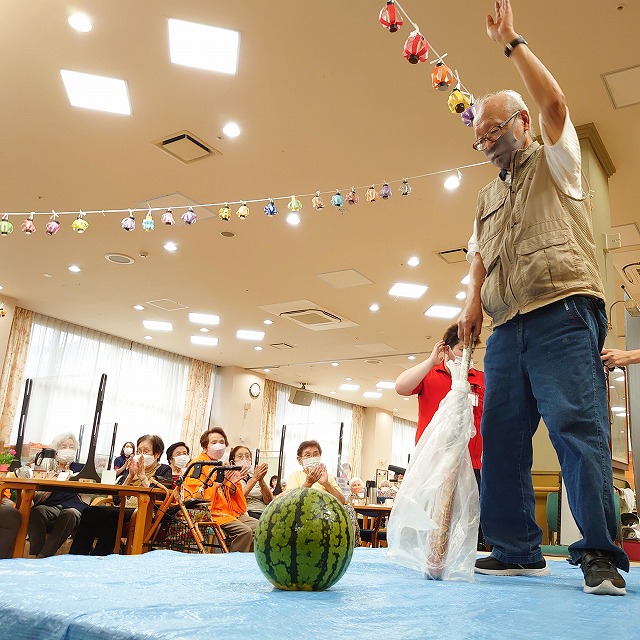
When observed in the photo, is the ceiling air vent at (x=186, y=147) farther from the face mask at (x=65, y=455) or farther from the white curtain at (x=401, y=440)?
the white curtain at (x=401, y=440)

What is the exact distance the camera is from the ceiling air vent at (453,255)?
6.52 metres

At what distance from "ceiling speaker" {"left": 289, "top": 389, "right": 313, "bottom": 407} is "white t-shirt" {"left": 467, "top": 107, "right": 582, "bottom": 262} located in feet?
43.2

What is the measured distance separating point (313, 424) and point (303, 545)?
14463mm

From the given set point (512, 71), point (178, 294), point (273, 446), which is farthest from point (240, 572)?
point (273, 446)

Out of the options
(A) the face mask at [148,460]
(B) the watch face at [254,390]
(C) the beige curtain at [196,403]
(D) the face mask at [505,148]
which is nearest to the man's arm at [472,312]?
(D) the face mask at [505,148]

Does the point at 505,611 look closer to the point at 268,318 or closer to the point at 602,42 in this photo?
the point at 602,42

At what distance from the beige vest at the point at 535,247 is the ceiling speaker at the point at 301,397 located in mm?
12978

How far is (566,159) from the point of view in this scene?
4.94 feet

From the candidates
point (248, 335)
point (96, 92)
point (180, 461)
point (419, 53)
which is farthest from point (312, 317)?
point (419, 53)

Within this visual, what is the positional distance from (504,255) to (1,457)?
484cm

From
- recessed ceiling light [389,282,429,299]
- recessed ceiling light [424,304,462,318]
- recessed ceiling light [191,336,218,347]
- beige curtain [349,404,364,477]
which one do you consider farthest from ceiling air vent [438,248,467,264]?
beige curtain [349,404,364,477]

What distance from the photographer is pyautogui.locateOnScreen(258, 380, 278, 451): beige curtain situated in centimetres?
1387

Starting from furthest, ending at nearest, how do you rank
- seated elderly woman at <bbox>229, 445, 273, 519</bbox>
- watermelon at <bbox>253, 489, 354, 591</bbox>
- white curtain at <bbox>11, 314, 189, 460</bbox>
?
white curtain at <bbox>11, 314, 189, 460</bbox>, seated elderly woman at <bbox>229, 445, 273, 519</bbox>, watermelon at <bbox>253, 489, 354, 591</bbox>

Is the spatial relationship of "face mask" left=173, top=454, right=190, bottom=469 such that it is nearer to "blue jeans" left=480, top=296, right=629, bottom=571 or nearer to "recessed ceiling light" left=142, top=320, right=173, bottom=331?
"blue jeans" left=480, top=296, right=629, bottom=571
